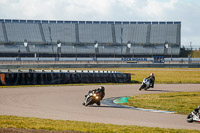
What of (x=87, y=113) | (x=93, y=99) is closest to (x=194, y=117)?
(x=87, y=113)

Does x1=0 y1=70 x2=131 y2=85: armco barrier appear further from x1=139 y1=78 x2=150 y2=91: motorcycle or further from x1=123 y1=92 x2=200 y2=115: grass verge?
x1=123 y1=92 x2=200 y2=115: grass verge

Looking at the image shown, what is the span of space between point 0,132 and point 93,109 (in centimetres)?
770

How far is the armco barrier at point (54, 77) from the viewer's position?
3419 cm

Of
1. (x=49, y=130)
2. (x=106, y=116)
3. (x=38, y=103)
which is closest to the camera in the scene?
(x=49, y=130)

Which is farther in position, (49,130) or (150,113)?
(150,113)

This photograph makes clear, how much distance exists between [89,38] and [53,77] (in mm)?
67904

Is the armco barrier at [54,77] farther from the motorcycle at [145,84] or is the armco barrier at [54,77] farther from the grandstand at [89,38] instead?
the grandstand at [89,38]

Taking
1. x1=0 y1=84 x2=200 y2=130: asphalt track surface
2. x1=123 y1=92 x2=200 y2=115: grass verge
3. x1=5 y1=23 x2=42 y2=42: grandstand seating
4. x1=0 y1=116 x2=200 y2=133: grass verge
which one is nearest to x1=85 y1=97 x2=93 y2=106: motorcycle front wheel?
x1=0 y1=84 x2=200 y2=130: asphalt track surface

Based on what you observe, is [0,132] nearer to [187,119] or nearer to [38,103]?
[187,119]

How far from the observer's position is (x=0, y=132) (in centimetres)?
1152

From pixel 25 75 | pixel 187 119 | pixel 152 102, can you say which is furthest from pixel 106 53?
pixel 187 119

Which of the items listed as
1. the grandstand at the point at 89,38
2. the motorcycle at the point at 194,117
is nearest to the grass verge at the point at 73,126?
the motorcycle at the point at 194,117

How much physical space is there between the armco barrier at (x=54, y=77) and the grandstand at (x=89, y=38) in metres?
58.7

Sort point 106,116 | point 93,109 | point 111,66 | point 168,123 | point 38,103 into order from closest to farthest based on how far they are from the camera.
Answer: point 168,123 → point 106,116 → point 93,109 → point 38,103 → point 111,66
